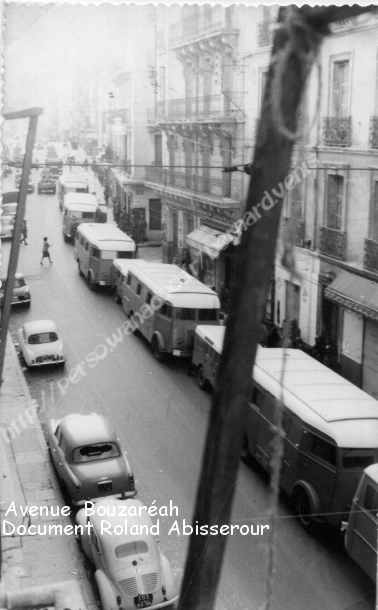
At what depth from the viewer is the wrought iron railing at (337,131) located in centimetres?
1431

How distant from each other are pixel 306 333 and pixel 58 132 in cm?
697

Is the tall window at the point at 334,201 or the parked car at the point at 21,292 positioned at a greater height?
the tall window at the point at 334,201

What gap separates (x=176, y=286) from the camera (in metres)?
18.0

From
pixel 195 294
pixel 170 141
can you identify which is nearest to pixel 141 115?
pixel 170 141

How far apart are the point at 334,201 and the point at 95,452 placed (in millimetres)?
7440

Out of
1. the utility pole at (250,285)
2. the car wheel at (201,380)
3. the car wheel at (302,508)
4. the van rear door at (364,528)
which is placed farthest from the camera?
the car wheel at (201,380)

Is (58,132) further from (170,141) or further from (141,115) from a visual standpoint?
(141,115)

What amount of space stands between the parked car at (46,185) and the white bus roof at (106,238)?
146 centimetres

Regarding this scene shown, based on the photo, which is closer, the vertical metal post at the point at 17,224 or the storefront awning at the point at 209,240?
the vertical metal post at the point at 17,224

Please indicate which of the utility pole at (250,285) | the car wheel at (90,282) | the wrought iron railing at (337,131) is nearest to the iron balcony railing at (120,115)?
the car wheel at (90,282)

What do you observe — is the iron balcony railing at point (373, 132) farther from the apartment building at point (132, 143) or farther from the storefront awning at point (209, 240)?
the apartment building at point (132, 143)

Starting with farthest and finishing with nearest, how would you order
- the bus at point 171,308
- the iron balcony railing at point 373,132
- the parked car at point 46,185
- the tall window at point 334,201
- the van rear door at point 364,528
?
the parked car at point 46,185, the bus at point 171,308, the tall window at point 334,201, the iron balcony railing at point 373,132, the van rear door at point 364,528

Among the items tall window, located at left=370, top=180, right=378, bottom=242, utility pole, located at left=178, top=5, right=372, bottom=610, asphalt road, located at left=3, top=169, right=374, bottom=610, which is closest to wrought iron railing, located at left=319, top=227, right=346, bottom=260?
tall window, located at left=370, top=180, right=378, bottom=242

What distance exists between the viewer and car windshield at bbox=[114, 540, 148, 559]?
9297mm
